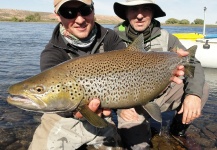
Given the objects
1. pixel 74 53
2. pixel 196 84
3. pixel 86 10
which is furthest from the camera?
pixel 196 84

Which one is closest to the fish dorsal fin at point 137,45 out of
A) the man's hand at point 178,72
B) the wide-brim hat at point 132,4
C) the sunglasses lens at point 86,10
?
the man's hand at point 178,72

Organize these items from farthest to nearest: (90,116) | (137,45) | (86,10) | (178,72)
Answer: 1. (86,10)
2. (178,72)
3. (137,45)
4. (90,116)

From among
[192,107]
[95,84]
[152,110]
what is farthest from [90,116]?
[192,107]

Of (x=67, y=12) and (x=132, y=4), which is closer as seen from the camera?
(x=67, y=12)

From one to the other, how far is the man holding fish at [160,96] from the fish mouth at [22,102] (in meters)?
1.86

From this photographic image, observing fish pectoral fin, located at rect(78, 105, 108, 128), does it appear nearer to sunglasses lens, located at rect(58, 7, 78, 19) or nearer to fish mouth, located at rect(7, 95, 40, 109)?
fish mouth, located at rect(7, 95, 40, 109)

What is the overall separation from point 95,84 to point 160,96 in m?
2.05

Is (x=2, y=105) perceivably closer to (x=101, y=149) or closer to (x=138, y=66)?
(x=101, y=149)

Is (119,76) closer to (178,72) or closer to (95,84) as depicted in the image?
(95,84)

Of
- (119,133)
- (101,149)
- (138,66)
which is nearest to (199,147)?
(119,133)

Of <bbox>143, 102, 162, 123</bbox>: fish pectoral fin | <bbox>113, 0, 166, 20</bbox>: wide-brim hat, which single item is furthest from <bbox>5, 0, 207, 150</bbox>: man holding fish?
<bbox>113, 0, 166, 20</bbox>: wide-brim hat

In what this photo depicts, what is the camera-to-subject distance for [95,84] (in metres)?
2.56

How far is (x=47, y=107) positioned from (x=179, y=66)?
1.57 metres

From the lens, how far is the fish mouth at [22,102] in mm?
2406
